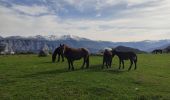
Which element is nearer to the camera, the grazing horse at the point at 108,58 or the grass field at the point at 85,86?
the grass field at the point at 85,86

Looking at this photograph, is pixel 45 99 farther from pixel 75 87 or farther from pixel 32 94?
pixel 75 87

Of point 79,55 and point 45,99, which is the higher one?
point 79,55

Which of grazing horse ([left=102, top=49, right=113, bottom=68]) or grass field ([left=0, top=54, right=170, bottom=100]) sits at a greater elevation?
grazing horse ([left=102, top=49, right=113, bottom=68])

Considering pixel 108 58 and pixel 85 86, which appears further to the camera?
pixel 108 58

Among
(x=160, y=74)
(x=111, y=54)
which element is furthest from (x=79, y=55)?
(x=160, y=74)

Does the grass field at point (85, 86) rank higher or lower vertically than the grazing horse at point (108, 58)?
lower

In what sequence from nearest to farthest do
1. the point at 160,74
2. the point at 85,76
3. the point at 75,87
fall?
the point at 75,87 < the point at 85,76 < the point at 160,74

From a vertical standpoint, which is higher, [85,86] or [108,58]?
[108,58]

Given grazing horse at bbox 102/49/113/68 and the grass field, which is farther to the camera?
grazing horse at bbox 102/49/113/68

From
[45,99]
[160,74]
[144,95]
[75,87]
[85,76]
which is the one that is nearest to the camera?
[45,99]

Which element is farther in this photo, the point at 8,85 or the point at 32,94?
the point at 8,85

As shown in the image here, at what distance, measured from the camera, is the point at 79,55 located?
121ft

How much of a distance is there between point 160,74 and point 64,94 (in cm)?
1442

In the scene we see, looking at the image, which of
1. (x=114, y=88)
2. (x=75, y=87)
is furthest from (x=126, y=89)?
(x=75, y=87)
